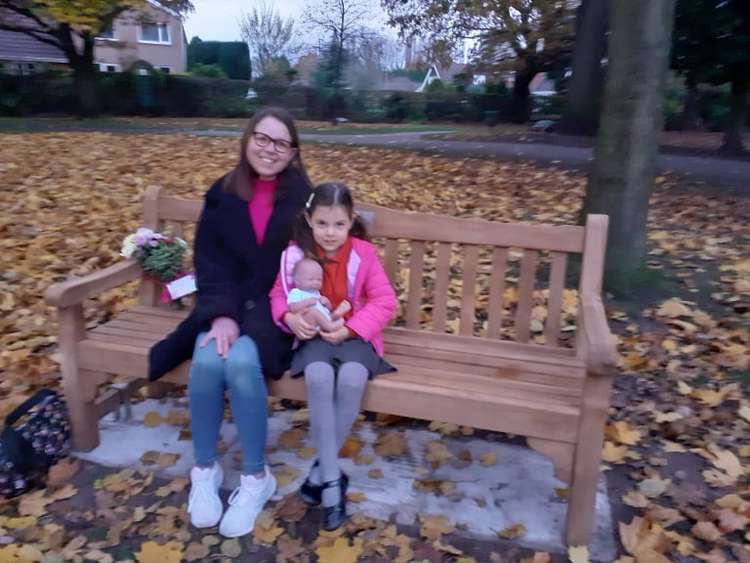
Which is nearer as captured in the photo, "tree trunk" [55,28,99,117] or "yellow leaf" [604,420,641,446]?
"yellow leaf" [604,420,641,446]

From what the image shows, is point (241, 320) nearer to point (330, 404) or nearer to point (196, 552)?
point (330, 404)

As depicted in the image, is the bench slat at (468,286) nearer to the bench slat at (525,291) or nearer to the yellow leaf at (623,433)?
the bench slat at (525,291)

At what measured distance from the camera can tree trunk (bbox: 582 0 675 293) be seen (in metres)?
4.37

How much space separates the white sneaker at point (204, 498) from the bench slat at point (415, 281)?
1.14 m

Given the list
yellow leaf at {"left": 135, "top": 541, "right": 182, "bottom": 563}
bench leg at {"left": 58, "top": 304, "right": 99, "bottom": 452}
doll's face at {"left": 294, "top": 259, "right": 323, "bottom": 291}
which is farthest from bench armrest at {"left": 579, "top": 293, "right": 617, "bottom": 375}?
bench leg at {"left": 58, "top": 304, "right": 99, "bottom": 452}

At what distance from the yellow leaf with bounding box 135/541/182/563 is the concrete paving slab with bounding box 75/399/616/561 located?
0.41 metres

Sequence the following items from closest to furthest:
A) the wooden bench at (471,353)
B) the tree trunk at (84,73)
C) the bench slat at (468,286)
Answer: the wooden bench at (471,353) → the bench slat at (468,286) → the tree trunk at (84,73)

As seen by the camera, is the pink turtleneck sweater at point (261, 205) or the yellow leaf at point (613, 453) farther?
the yellow leaf at point (613, 453)

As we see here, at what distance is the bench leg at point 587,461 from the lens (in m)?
2.47

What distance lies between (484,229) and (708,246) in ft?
11.9

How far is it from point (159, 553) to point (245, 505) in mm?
356

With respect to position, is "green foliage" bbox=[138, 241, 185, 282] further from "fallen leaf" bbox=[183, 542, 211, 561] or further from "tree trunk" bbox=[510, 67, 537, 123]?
"tree trunk" bbox=[510, 67, 537, 123]

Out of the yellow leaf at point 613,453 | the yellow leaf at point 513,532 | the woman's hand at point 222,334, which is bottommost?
the yellow leaf at point 513,532

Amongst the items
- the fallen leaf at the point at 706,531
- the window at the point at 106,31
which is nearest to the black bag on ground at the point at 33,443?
the fallen leaf at the point at 706,531
